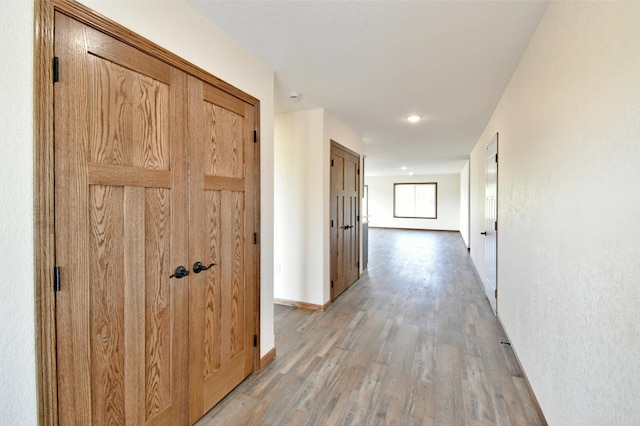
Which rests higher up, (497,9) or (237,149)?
(497,9)

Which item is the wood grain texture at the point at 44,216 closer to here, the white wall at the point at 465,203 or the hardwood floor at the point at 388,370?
the hardwood floor at the point at 388,370

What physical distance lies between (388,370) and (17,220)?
2.40 m

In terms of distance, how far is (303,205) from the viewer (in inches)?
148

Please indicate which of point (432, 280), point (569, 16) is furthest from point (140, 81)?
point (432, 280)

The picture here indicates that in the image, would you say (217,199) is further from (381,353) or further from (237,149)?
(381,353)

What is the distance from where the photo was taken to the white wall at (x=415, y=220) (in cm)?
1207

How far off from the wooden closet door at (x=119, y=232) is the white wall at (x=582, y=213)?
1.92m

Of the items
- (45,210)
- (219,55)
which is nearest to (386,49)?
(219,55)

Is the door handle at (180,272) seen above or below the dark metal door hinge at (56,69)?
below

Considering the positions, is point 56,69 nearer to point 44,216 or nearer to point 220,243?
point 44,216

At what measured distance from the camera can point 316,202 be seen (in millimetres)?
3670

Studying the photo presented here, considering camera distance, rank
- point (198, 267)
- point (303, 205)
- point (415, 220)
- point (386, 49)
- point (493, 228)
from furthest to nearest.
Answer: point (415, 220) → point (303, 205) → point (493, 228) → point (386, 49) → point (198, 267)

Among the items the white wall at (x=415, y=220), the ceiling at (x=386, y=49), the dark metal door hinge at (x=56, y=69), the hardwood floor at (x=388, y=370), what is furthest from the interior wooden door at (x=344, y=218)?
the white wall at (x=415, y=220)

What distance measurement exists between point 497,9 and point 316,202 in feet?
8.01
